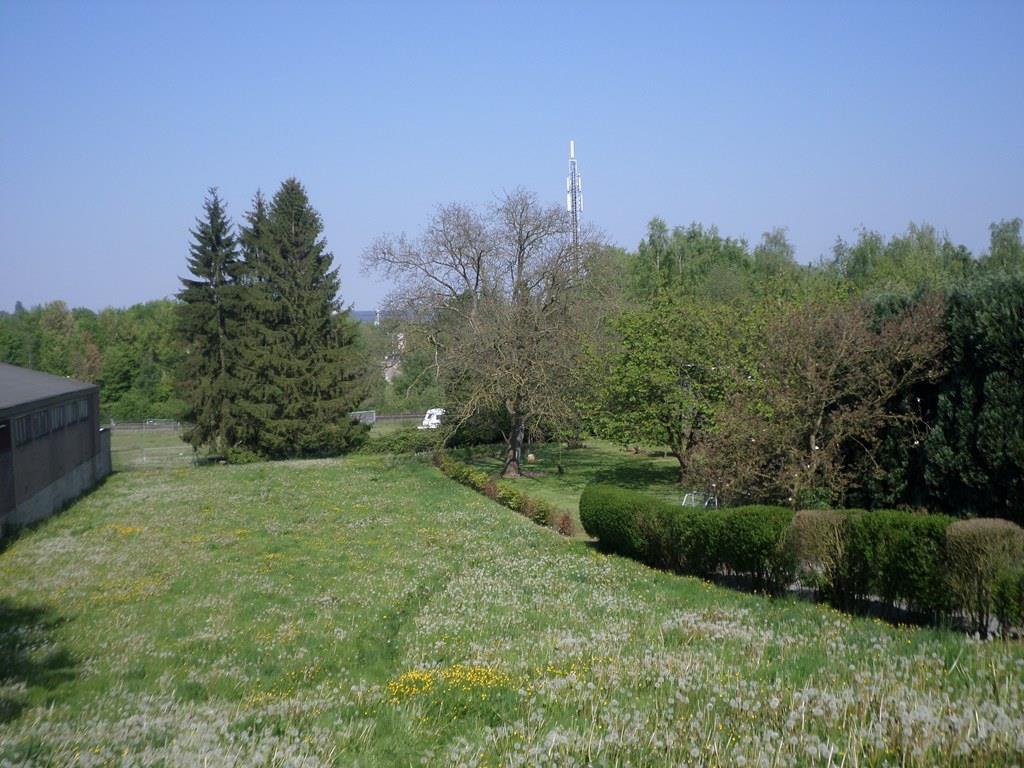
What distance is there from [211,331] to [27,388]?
2124cm

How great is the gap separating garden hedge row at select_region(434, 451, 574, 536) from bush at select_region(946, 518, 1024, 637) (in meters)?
14.2

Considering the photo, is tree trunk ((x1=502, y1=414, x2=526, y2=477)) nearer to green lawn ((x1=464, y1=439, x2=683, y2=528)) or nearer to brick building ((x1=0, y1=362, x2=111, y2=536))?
green lawn ((x1=464, y1=439, x2=683, y2=528))

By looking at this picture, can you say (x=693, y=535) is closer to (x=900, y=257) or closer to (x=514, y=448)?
(x=514, y=448)

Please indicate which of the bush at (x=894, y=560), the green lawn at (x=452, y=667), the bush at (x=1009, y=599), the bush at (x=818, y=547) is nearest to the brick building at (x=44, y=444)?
the green lawn at (x=452, y=667)

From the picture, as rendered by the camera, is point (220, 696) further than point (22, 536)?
No

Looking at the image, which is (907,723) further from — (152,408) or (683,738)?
(152,408)

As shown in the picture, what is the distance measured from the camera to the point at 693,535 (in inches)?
695

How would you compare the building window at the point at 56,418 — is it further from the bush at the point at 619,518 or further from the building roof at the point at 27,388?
the bush at the point at 619,518

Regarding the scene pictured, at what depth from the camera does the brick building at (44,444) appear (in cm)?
Result: 2597

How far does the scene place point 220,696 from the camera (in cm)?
933

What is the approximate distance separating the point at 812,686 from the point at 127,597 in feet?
41.9

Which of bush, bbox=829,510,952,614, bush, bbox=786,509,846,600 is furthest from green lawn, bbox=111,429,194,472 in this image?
bush, bbox=829,510,952,614

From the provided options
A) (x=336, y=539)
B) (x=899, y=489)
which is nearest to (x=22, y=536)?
(x=336, y=539)

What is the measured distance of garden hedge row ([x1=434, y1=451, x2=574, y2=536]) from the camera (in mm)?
26047
